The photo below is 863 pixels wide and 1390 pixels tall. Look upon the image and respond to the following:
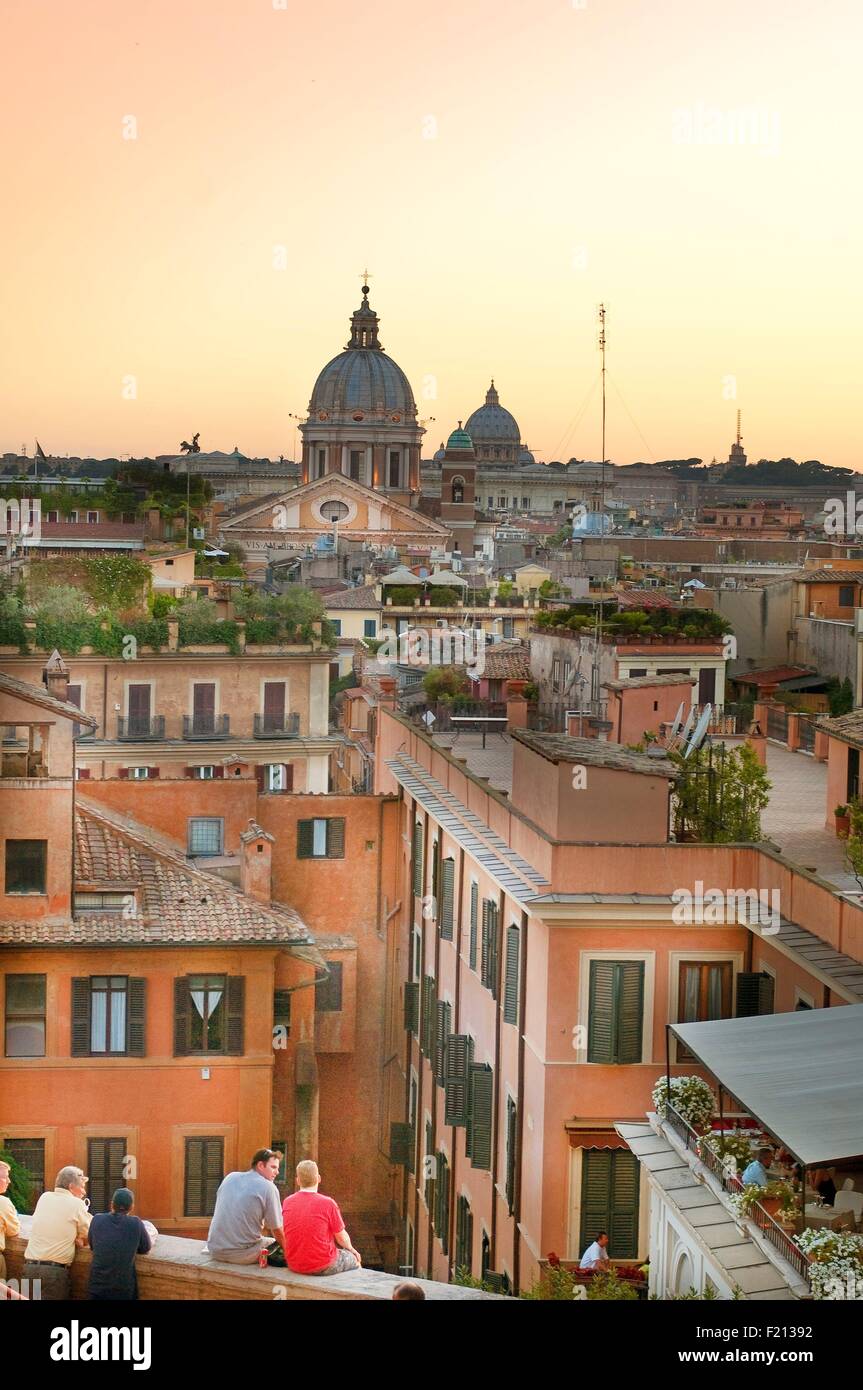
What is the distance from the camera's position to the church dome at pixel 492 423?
49188 mm

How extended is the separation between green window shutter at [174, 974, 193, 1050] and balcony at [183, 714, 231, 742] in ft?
14.8

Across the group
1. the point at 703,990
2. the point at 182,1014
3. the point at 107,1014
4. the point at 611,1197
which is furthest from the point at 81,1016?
the point at 703,990

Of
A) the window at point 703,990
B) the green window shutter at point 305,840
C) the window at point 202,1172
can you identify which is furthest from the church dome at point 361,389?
the window at point 703,990

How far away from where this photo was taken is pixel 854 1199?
9.20 feet

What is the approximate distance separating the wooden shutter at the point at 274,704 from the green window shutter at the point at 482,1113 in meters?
5.37

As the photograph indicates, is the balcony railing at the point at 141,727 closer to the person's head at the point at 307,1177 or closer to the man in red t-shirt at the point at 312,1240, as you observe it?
the person's head at the point at 307,1177

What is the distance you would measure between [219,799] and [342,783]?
9.49 feet

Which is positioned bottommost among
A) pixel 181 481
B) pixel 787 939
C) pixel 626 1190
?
pixel 626 1190

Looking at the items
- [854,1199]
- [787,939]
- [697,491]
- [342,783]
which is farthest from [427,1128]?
[697,491]

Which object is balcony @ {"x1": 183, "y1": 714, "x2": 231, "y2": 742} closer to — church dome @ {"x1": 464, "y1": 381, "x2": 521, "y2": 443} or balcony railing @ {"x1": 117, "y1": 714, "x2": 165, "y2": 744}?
balcony railing @ {"x1": 117, "y1": 714, "x2": 165, "y2": 744}

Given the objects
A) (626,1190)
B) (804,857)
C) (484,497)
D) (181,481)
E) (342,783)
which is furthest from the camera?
(484,497)

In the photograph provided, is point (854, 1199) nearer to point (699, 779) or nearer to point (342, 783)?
point (699, 779)

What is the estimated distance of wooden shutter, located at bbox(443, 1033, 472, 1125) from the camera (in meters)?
4.84

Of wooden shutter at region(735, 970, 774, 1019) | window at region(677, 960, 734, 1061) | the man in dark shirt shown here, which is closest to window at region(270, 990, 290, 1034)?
window at region(677, 960, 734, 1061)
